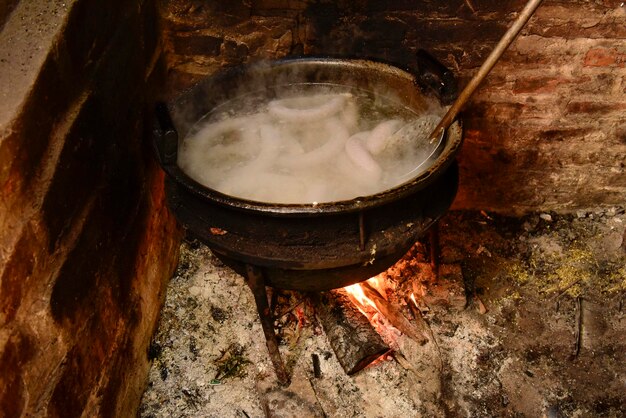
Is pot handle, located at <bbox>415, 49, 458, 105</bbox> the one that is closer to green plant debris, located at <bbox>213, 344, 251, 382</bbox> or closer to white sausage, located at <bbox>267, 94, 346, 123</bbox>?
white sausage, located at <bbox>267, 94, 346, 123</bbox>

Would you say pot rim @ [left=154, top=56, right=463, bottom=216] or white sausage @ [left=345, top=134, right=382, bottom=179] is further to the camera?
white sausage @ [left=345, top=134, right=382, bottom=179]

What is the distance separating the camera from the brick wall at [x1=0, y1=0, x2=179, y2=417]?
1694mm

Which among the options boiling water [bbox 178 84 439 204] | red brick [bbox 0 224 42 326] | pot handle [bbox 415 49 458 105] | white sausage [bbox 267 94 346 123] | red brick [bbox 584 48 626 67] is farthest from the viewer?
red brick [bbox 584 48 626 67]

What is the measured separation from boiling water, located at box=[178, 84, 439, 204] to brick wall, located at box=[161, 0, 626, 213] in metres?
0.46

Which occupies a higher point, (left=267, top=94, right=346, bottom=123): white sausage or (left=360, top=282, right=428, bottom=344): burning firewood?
(left=267, top=94, right=346, bottom=123): white sausage

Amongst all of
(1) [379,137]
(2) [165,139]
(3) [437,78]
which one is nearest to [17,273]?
(2) [165,139]

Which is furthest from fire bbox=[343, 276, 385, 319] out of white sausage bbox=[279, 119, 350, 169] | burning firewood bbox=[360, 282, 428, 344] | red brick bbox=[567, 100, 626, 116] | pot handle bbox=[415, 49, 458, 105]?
red brick bbox=[567, 100, 626, 116]

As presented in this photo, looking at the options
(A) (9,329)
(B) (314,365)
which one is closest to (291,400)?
(B) (314,365)

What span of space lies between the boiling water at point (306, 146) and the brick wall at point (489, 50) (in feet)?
1.50

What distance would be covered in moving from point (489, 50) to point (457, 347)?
1592mm

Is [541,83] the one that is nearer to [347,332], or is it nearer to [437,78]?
[437,78]

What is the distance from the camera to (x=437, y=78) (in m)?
2.46

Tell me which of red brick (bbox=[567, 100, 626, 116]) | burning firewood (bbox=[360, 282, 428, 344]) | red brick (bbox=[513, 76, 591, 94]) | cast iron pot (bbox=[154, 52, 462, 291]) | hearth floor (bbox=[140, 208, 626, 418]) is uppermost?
cast iron pot (bbox=[154, 52, 462, 291])

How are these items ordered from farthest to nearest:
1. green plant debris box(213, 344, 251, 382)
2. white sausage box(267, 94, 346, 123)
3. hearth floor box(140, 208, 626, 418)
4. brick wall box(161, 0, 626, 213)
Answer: brick wall box(161, 0, 626, 213)
green plant debris box(213, 344, 251, 382)
hearth floor box(140, 208, 626, 418)
white sausage box(267, 94, 346, 123)
